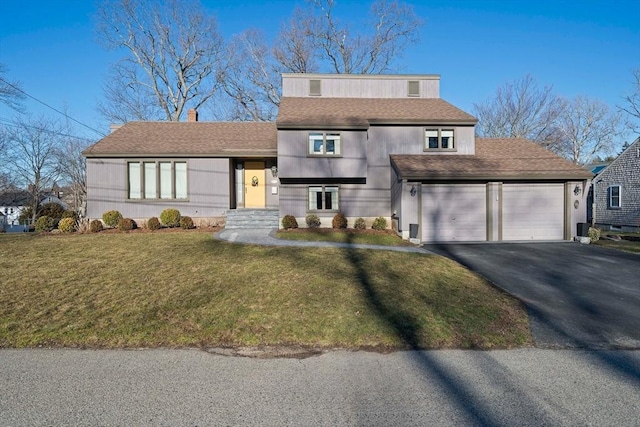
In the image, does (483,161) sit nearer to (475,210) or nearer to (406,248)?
(475,210)

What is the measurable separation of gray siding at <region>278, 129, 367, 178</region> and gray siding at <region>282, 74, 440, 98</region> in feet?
16.6

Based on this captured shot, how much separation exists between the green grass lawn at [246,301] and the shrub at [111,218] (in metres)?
4.98

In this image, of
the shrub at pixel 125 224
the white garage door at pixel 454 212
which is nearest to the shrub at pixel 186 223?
the shrub at pixel 125 224

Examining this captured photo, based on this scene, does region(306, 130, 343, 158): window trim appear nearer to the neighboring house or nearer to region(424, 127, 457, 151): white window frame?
region(424, 127, 457, 151): white window frame

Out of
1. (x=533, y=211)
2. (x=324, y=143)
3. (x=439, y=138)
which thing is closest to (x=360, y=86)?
(x=439, y=138)

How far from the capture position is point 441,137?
1579 centimetres

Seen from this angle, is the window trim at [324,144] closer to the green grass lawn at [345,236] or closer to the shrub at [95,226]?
the green grass lawn at [345,236]

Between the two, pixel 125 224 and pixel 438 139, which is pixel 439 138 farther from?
pixel 125 224

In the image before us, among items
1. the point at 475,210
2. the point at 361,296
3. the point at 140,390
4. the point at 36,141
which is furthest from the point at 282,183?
the point at 36,141

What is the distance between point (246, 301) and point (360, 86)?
15978mm

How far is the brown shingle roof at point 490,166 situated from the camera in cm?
1359

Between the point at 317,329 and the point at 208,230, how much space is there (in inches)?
A: 394

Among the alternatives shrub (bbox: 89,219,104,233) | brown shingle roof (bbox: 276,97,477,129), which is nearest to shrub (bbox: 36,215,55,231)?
shrub (bbox: 89,219,104,233)

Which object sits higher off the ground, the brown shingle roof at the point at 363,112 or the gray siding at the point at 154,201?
the brown shingle roof at the point at 363,112
